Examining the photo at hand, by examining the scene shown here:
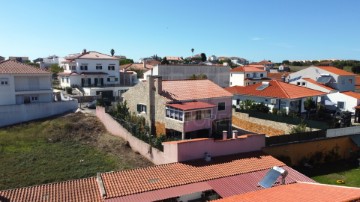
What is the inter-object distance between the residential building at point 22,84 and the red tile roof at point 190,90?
2101cm

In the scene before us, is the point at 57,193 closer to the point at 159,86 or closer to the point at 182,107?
the point at 182,107

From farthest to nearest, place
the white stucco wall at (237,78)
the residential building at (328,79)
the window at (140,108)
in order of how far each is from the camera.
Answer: the white stucco wall at (237,78) → the residential building at (328,79) → the window at (140,108)

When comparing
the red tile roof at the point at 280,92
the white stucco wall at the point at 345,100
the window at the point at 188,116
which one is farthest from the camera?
the white stucco wall at the point at 345,100

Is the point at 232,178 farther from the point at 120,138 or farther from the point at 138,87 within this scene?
the point at 138,87

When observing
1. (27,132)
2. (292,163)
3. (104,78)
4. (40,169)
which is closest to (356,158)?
(292,163)

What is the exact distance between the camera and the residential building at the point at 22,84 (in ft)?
149

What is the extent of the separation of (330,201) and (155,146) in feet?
69.6

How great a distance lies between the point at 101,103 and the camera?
48.3 metres

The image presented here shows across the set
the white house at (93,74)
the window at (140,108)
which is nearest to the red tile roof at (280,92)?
the window at (140,108)

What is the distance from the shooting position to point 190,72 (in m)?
77.9

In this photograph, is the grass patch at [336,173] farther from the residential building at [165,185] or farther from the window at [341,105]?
the window at [341,105]

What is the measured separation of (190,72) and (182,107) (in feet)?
144

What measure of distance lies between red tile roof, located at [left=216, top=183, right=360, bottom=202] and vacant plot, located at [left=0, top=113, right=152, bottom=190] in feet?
60.8

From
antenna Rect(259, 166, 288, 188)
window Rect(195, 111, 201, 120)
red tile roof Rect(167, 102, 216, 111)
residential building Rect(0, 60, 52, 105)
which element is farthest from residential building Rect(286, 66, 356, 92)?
residential building Rect(0, 60, 52, 105)
